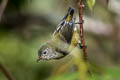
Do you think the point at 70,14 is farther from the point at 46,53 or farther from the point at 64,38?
the point at 46,53

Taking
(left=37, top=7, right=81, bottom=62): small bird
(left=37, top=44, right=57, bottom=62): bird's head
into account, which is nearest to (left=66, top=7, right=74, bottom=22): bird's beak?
(left=37, top=7, right=81, bottom=62): small bird

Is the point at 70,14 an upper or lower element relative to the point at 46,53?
upper

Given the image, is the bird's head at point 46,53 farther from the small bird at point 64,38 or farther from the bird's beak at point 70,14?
the bird's beak at point 70,14

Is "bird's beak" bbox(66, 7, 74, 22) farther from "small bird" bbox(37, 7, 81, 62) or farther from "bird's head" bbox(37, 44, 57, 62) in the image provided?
→ "bird's head" bbox(37, 44, 57, 62)

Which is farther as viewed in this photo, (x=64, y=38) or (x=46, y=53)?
(x=46, y=53)

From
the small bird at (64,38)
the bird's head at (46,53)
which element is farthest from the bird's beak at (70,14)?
the bird's head at (46,53)

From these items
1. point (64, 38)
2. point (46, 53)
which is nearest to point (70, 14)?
point (64, 38)

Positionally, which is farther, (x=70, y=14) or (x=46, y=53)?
(x=46, y=53)

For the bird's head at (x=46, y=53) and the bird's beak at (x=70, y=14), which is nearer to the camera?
the bird's beak at (x=70, y=14)

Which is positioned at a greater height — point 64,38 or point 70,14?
point 70,14

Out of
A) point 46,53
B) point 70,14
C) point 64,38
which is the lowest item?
point 46,53

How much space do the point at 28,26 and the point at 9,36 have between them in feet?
1.42

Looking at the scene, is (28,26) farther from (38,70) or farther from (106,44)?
(106,44)

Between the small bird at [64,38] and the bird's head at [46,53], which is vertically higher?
the small bird at [64,38]
